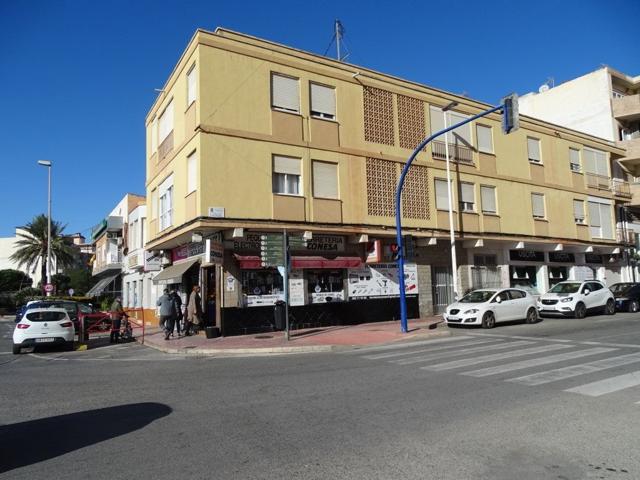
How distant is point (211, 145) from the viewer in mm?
16891

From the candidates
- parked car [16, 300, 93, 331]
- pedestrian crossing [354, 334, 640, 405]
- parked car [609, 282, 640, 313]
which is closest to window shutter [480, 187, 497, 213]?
parked car [609, 282, 640, 313]

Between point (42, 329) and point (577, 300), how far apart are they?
20.2 metres

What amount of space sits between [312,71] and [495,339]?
12012mm

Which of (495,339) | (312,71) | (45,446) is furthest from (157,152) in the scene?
(45,446)

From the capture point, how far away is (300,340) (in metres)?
15.2

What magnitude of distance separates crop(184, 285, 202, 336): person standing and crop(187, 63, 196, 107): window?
6863mm

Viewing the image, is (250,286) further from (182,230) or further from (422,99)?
(422,99)

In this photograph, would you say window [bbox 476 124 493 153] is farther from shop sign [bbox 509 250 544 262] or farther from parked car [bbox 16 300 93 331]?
parked car [bbox 16 300 93 331]

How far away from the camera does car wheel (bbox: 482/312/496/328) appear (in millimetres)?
17711

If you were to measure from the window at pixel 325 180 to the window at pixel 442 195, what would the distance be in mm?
5770

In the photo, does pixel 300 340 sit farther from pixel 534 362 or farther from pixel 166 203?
pixel 166 203

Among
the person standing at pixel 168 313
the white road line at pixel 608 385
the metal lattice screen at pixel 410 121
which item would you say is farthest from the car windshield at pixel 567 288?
the person standing at pixel 168 313

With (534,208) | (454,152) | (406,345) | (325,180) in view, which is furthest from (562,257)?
(406,345)

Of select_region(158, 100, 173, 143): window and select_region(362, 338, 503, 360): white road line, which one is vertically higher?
select_region(158, 100, 173, 143): window
